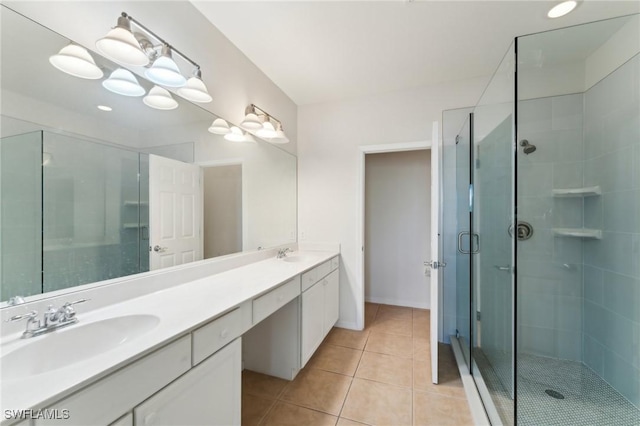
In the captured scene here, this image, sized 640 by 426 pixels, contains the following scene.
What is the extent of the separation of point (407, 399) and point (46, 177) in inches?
92.7

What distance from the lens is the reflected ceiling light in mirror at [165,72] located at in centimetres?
129

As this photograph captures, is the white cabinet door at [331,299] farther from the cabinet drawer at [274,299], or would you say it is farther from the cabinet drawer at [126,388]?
the cabinet drawer at [126,388]

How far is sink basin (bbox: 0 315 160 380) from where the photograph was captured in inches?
29.9

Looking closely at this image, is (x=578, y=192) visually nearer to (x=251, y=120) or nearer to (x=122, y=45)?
(x=251, y=120)

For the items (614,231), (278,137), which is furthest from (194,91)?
(614,231)

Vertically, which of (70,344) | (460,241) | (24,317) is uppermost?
(460,241)

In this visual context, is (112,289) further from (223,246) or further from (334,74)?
(334,74)

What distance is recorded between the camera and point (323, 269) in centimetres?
233

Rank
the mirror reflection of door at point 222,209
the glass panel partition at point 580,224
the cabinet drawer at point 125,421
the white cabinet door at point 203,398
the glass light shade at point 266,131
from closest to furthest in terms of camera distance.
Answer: the cabinet drawer at point 125,421 < the white cabinet door at point 203,398 < the glass panel partition at point 580,224 < the mirror reflection of door at point 222,209 < the glass light shade at point 266,131

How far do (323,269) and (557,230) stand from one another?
196cm

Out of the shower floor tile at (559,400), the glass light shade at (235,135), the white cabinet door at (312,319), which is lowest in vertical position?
the shower floor tile at (559,400)

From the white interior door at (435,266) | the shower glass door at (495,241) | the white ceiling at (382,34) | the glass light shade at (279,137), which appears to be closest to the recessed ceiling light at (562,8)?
the white ceiling at (382,34)

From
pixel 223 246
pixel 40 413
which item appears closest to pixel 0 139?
pixel 40 413

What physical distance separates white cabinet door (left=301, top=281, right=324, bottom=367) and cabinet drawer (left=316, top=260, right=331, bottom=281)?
8 centimetres
